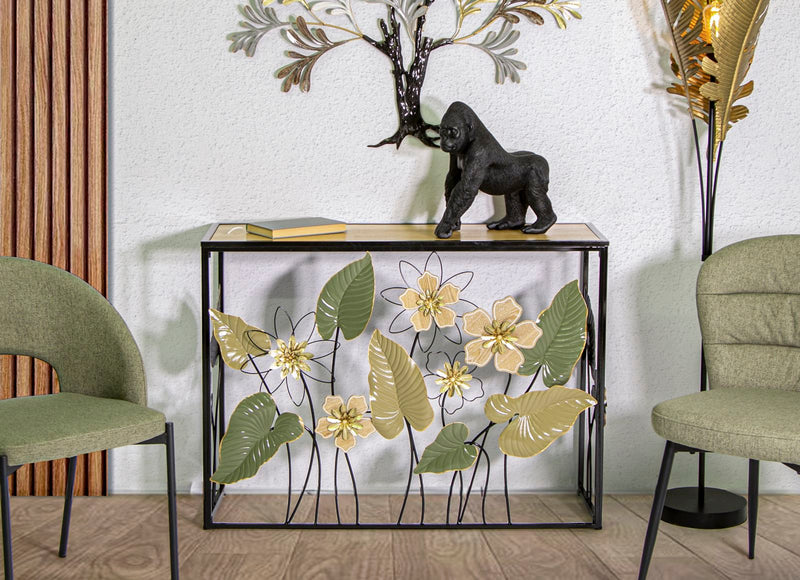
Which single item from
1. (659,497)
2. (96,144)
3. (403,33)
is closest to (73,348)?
(96,144)

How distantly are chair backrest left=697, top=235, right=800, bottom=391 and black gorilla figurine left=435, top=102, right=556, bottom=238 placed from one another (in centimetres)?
50

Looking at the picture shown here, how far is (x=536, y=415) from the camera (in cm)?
212

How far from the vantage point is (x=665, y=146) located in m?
2.46

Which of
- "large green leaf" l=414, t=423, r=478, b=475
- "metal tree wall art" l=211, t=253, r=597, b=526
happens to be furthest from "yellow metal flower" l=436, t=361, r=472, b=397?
"large green leaf" l=414, t=423, r=478, b=475

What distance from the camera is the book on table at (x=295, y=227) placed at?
2098 millimetres

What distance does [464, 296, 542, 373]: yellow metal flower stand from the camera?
2.11 m

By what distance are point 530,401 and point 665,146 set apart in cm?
98

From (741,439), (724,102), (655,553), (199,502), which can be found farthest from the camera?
(199,502)

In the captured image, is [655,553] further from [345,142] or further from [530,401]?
[345,142]

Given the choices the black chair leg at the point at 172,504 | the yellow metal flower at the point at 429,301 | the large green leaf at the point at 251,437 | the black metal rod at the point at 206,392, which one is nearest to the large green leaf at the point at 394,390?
the yellow metal flower at the point at 429,301

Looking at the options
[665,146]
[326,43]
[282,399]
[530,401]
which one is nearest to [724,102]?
[665,146]

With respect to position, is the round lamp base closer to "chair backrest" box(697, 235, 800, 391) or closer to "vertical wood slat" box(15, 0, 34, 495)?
"chair backrest" box(697, 235, 800, 391)

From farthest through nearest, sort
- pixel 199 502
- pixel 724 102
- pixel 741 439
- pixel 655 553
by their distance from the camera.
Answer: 1. pixel 199 502
2. pixel 724 102
3. pixel 655 553
4. pixel 741 439

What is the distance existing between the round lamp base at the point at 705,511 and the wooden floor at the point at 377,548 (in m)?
0.03
